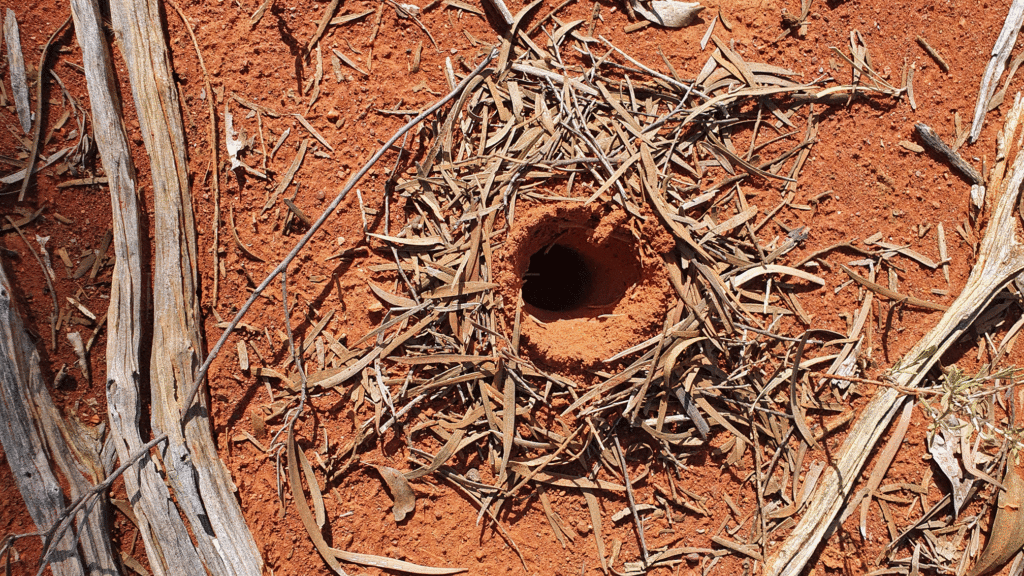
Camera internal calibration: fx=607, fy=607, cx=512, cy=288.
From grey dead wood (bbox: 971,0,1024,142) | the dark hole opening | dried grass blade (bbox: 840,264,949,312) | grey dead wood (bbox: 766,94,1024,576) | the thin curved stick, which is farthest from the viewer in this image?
the dark hole opening

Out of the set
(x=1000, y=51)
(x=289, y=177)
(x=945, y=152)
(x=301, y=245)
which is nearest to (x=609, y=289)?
→ (x=301, y=245)

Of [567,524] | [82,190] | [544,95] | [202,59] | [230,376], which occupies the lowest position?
[567,524]

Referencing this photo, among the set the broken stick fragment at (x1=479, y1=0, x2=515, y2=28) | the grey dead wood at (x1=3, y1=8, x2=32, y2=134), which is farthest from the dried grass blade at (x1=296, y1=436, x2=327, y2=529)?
the broken stick fragment at (x1=479, y1=0, x2=515, y2=28)

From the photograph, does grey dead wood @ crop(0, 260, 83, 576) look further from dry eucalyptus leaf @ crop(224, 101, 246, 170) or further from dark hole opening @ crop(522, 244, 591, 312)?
dark hole opening @ crop(522, 244, 591, 312)

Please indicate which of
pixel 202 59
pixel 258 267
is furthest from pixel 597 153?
pixel 202 59

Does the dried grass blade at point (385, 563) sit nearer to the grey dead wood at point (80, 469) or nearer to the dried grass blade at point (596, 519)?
the dried grass blade at point (596, 519)

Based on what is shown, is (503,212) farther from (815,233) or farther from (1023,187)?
(1023,187)
